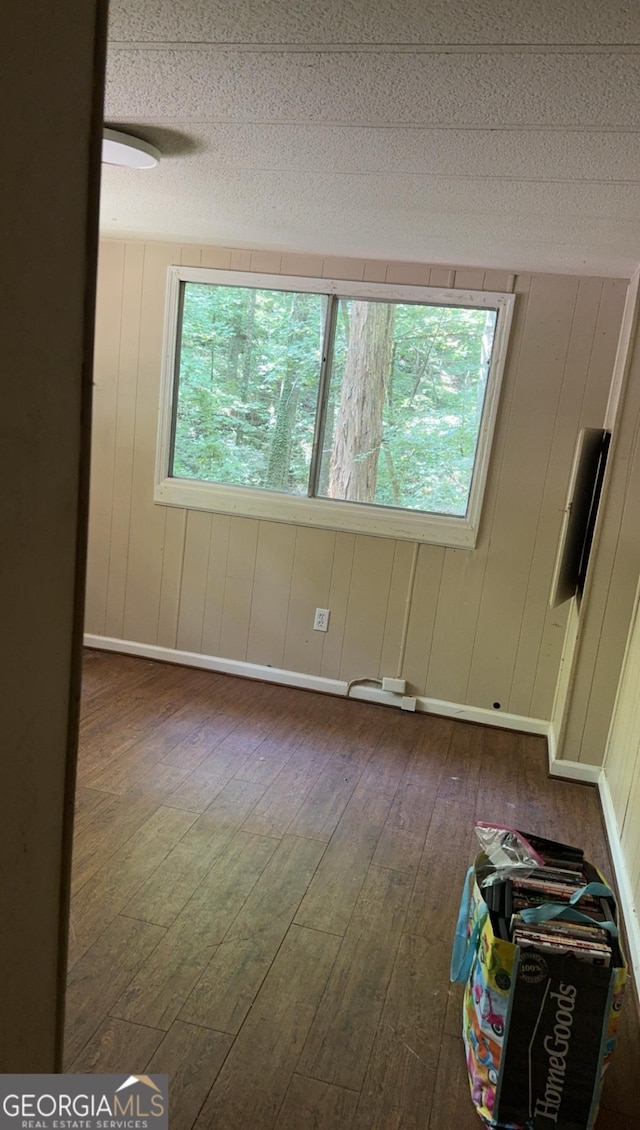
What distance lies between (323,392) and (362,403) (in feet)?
0.67

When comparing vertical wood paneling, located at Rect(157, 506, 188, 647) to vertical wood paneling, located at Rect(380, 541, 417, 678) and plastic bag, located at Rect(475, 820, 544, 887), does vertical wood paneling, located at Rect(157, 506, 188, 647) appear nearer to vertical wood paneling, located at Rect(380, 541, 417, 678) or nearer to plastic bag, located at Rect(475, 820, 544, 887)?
vertical wood paneling, located at Rect(380, 541, 417, 678)

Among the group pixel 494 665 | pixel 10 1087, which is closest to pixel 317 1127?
pixel 10 1087

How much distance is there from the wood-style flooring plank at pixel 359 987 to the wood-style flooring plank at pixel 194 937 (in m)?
0.34

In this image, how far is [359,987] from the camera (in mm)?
Result: 1910

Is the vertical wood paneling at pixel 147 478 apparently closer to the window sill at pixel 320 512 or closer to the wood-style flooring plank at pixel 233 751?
the window sill at pixel 320 512

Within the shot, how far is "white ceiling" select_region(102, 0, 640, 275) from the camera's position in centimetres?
125

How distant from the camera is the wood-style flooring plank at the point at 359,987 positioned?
168 centimetres

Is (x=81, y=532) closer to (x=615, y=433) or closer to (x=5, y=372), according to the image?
(x=5, y=372)

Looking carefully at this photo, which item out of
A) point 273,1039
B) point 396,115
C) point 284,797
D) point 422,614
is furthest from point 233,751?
point 396,115

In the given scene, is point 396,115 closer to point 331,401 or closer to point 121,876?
point 331,401

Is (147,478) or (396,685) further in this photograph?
(147,478)

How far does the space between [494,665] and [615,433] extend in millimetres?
1258

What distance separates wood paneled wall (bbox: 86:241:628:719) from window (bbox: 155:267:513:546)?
9cm

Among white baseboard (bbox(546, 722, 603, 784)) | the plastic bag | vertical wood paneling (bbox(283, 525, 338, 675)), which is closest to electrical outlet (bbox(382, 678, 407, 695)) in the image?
vertical wood paneling (bbox(283, 525, 338, 675))
